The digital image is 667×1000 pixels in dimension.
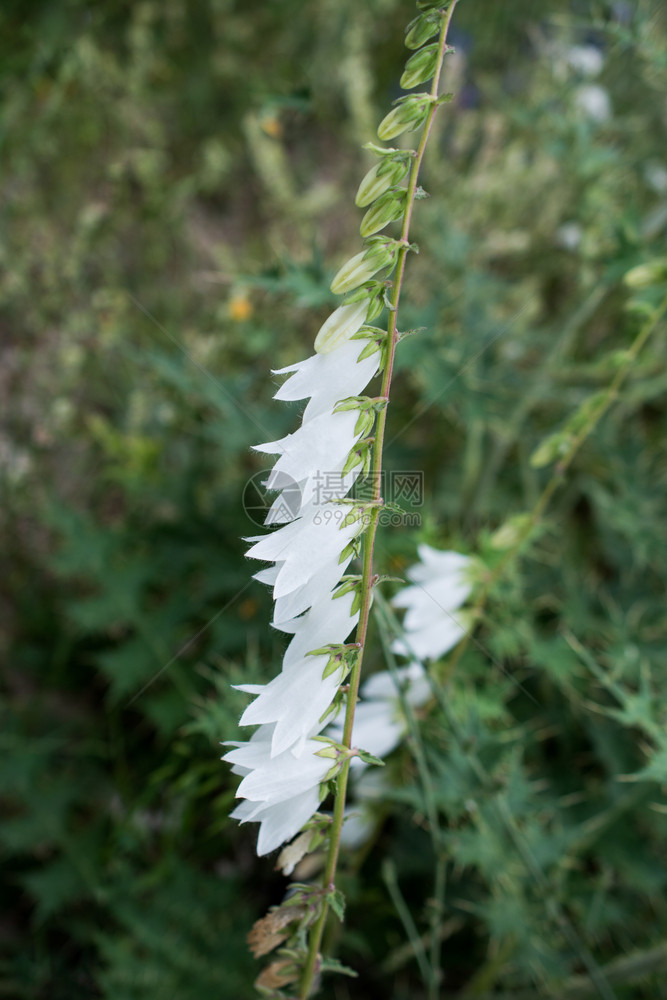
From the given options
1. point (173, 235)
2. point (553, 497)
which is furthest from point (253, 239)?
point (553, 497)

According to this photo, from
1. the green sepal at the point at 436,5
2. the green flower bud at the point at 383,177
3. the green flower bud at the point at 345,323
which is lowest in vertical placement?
the green flower bud at the point at 345,323

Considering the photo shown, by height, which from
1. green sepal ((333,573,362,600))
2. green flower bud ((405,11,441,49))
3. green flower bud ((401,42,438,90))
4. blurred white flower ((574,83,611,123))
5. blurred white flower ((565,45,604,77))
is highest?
blurred white flower ((565,45,604,77))

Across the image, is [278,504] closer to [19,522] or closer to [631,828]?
[631,828]

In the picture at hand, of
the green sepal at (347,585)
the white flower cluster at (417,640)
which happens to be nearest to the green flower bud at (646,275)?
the white flower cluster at (417,640)

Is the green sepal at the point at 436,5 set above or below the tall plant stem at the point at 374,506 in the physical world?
above

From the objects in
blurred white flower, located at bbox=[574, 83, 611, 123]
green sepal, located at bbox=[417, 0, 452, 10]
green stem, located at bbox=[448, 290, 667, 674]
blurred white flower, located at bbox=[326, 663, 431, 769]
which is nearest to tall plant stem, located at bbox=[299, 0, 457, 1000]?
green sepal, located at bbox=[417, 0, 452, 10]

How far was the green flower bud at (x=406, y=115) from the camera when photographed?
0.45 metres

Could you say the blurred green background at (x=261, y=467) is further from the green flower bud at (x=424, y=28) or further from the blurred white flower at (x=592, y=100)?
the green flower bud at (x=424, y=28)

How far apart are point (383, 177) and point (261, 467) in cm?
131

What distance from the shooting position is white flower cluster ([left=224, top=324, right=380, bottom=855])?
47 centimetres

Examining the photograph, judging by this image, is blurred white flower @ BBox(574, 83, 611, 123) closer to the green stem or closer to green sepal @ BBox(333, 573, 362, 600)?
the green stem

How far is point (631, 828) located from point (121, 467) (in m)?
1.27

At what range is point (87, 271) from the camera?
2102 millimetres

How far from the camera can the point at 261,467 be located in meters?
1.73
